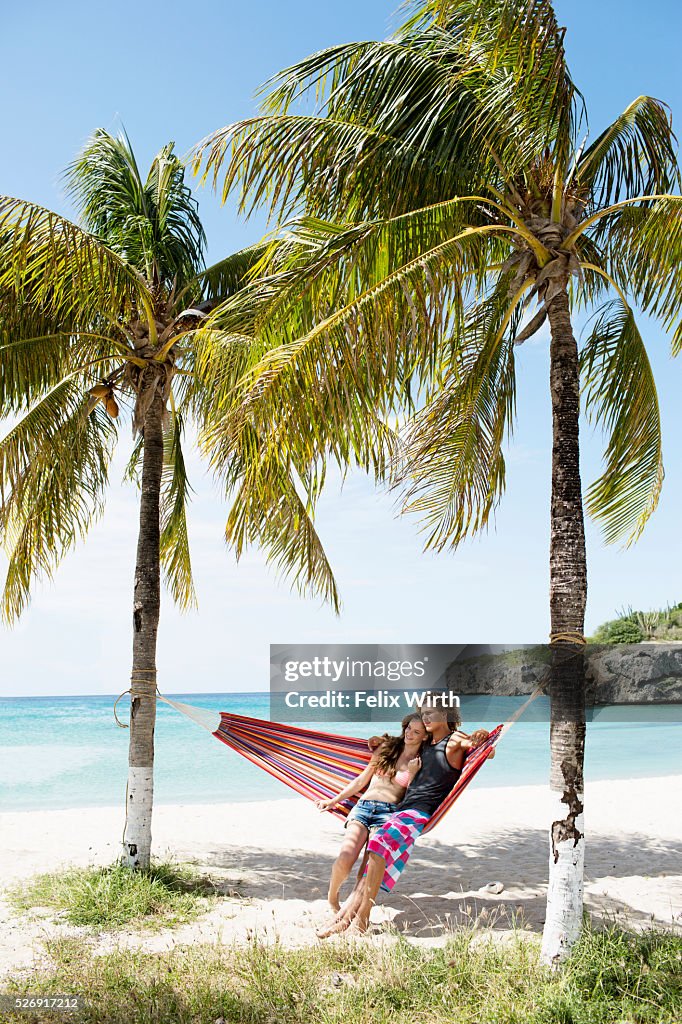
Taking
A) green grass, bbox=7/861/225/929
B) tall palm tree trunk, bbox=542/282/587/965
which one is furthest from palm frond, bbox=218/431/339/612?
green grass, bbox=7/861/225/929

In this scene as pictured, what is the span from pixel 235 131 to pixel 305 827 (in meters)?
5.38

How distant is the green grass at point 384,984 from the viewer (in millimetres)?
2484

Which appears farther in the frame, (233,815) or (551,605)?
(233,815)

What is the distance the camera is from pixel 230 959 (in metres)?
2.98

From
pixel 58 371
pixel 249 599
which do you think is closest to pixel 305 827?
pixel 58 371

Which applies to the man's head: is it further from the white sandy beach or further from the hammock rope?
the white sandy beach

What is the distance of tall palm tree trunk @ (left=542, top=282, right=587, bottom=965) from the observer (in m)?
2.83

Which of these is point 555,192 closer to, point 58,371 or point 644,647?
point 58,371

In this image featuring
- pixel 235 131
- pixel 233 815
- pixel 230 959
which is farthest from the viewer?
pixel 233 815

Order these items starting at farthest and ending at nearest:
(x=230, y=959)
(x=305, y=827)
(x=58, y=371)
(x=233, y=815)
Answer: (x=233, y=815)
(x=305, y=827)
(x=58, y=371)
(x=230, y=959)

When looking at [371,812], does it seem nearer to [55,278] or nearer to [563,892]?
[563,892]

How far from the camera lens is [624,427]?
373 cm

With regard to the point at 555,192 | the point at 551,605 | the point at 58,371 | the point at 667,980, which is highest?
the point at 555,192

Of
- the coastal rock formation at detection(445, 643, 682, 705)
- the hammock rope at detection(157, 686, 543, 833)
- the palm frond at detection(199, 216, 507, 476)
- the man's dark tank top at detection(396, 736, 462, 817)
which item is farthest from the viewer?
the coastal rock formation at detection(445, 643, 682, 705)
